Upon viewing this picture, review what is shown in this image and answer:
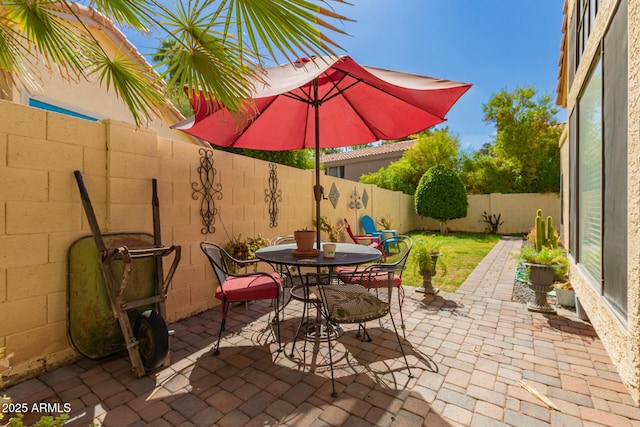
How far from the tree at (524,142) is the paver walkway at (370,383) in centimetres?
1238

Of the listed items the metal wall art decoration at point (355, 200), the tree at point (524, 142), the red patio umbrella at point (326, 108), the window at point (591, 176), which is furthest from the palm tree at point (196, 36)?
the tree at point (524, 142)

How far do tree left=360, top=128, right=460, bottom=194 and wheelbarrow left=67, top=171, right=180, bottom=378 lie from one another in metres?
13.5

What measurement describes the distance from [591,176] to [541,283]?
4.25 ft

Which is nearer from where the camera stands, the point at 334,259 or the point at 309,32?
the point at 309,32

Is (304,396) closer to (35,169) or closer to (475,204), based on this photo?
(35,169)

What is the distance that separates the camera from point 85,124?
258 cm

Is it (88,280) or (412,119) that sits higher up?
(412,119)

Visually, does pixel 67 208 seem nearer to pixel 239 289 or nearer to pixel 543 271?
pixel 239 289

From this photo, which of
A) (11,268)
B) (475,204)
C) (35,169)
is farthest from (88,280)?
(475,204)

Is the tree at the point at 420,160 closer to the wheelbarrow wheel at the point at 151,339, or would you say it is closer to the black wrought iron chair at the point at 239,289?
the black wrought iron chair at the point at 239,289

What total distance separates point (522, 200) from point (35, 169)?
15.6 meters

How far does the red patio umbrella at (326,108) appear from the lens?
6.97 feet

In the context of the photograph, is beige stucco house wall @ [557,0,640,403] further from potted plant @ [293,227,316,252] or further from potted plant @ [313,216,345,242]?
potted plant @ [313,216,345,242]

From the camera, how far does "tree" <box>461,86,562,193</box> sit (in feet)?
42.1
